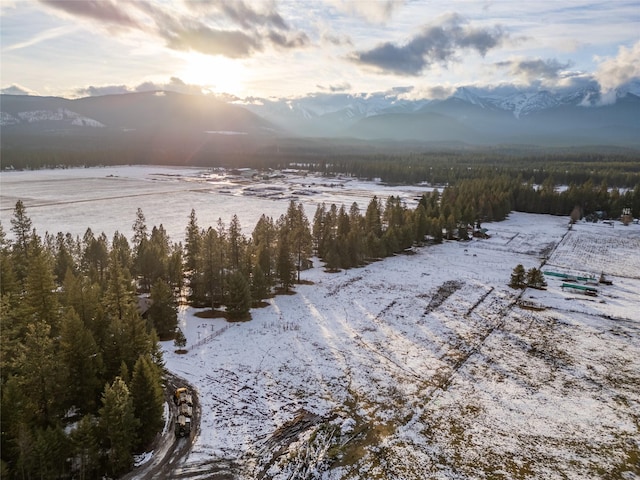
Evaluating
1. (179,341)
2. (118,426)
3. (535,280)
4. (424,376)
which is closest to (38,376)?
(118,426)

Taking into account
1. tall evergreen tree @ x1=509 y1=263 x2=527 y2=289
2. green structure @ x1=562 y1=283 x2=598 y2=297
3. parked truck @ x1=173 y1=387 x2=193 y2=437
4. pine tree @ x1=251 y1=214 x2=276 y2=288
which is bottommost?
parked truck @ x1=173 y1=387 x2=193 y2=437

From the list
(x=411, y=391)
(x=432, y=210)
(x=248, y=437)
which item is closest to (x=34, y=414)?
(x=248, y=437)

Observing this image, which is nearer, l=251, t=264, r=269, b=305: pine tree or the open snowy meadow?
the open snowy meadow

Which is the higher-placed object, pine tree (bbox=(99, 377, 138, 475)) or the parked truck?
pine tree (bbox=(99, 377, 138, 475))

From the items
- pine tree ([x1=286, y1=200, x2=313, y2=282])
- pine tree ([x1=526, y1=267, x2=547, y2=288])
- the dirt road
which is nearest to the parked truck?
the dirt road

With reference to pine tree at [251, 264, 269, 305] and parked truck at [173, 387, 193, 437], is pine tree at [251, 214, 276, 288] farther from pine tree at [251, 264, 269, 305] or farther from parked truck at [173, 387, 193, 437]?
parked truck at [173, 387, 193, 437]

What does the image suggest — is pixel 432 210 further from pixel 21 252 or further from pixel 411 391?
pixel 21 252
